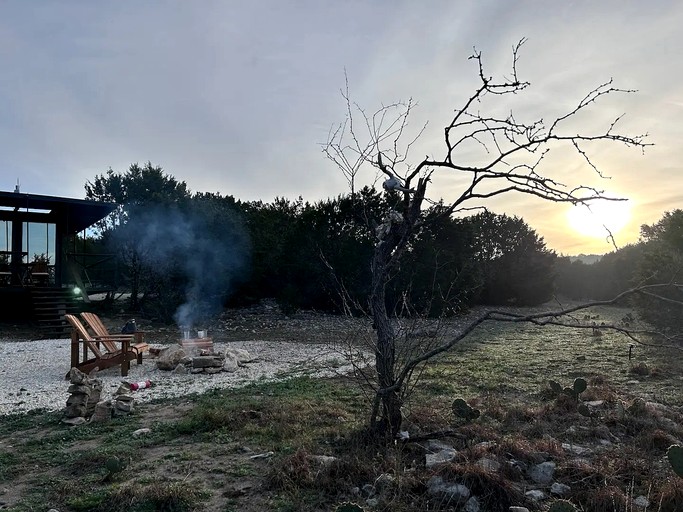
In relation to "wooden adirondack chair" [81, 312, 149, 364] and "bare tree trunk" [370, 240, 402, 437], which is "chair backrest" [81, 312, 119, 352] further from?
"bare tree trunk" [370, 240, 402, 437]

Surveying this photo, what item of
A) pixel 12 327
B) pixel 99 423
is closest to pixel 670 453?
pixel 99 423

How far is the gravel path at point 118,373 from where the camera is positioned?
6746 millimetres

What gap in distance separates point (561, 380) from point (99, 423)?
19.7ft

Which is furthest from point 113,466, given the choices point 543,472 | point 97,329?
point 97,329

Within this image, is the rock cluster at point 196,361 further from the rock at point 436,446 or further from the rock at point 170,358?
the rock at point 436,446

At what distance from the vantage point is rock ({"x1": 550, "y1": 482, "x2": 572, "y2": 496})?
349 cm

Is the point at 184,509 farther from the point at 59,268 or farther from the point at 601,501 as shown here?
the point at 59,268

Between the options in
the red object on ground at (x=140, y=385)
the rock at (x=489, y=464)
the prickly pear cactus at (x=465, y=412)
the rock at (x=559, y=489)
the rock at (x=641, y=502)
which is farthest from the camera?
the red object on ground at (x=140, y=385)

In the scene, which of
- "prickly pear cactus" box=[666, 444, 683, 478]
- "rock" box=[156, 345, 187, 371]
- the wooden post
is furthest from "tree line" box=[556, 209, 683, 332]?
the wooden post

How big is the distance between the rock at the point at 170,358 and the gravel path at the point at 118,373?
13 cm

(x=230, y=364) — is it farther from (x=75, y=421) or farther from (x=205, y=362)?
(x=75, y=421)

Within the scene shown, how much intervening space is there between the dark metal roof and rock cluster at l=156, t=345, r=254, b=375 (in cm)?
935

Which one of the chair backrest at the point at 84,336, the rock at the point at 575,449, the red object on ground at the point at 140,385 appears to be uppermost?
the chair backrest at the point at 84,336

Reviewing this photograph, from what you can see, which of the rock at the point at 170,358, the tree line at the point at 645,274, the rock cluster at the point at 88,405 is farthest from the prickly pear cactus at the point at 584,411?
the rock at the point at 170,358
